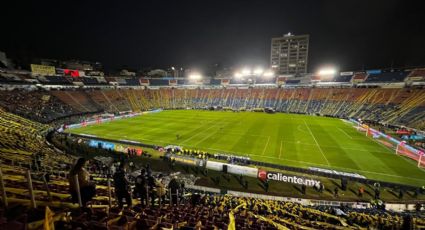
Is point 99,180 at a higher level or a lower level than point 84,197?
lower

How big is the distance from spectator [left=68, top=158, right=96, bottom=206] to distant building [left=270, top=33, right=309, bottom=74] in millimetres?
160853

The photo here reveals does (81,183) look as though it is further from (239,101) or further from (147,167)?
(239,101)

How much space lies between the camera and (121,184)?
640 cm

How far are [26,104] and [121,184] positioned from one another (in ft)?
174

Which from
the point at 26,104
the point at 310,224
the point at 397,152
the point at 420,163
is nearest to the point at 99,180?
the point at 310,224

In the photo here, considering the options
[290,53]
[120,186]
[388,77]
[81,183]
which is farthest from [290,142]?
[290,53]

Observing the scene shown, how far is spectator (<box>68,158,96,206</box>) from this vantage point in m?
5.06

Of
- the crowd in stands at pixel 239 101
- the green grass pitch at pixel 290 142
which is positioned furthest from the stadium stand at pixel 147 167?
the green grass pitch at pixel 290 142

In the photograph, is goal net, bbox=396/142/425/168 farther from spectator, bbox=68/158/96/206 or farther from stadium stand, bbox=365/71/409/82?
stadium stand, bbox=365/71/409/82

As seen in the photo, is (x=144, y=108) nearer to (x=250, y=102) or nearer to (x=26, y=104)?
(x=26, y=104)

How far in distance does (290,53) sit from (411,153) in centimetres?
13865

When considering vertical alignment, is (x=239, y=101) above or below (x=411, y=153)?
above

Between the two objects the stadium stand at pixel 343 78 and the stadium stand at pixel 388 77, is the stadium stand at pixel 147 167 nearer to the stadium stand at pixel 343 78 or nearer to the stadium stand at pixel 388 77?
the stadium stand at pixel 388 77

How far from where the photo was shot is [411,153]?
26234 mm
